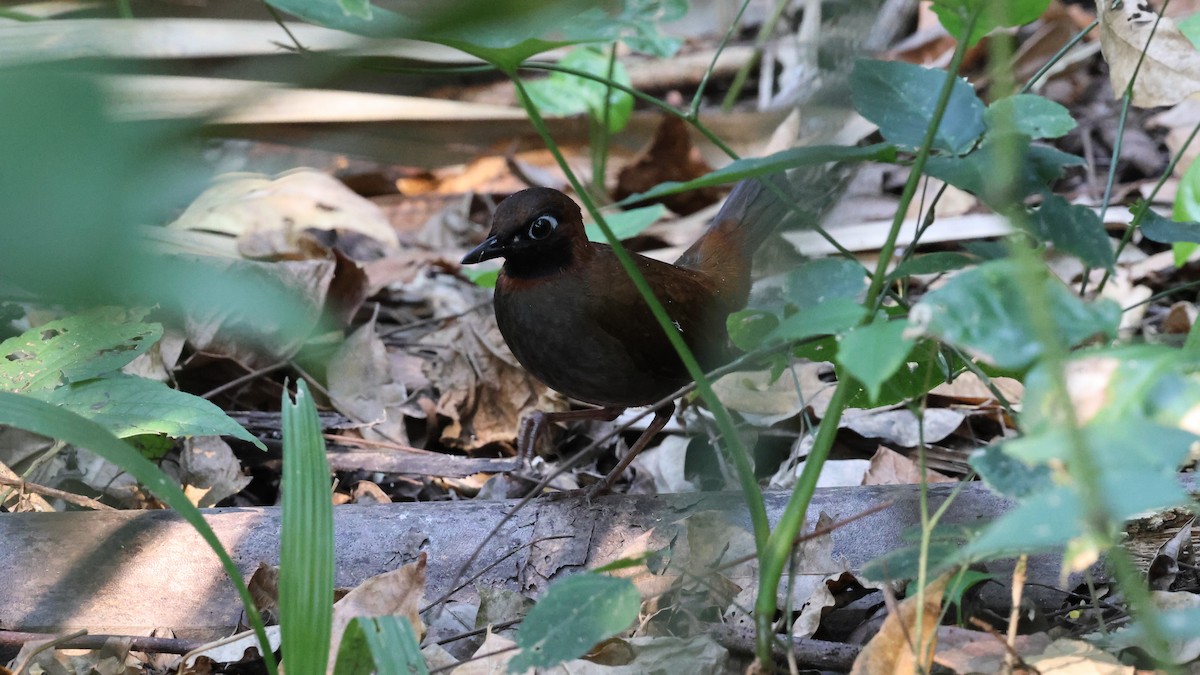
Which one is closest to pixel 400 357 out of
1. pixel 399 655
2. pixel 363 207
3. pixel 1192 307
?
pixel 363 207

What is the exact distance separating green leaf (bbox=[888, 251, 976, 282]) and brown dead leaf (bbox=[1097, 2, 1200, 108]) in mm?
856

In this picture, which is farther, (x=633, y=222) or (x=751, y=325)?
(x=633, y=222)

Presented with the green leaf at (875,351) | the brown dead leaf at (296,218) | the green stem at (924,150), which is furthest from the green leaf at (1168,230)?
the brown dead leaf at (296,218)

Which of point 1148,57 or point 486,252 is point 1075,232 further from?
point 486,252

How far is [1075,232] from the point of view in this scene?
1.67m

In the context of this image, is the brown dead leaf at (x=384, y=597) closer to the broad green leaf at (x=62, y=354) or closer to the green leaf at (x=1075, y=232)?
the broad green leaf at (x=62, y=354)

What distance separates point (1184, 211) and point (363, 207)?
3.64m

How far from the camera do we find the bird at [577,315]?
11.4ft

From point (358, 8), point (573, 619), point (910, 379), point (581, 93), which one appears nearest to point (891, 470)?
point (910, 379)

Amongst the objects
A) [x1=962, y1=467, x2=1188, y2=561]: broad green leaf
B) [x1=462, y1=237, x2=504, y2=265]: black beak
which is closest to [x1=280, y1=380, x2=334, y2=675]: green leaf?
[x1=962, y1=467, x2=1188, y2=561]: broad green leaf

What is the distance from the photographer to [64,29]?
2.03ft

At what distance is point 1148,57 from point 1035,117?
99cm

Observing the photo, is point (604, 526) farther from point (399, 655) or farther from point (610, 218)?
point (610, 218)

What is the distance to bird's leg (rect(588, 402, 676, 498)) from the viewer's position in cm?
315
